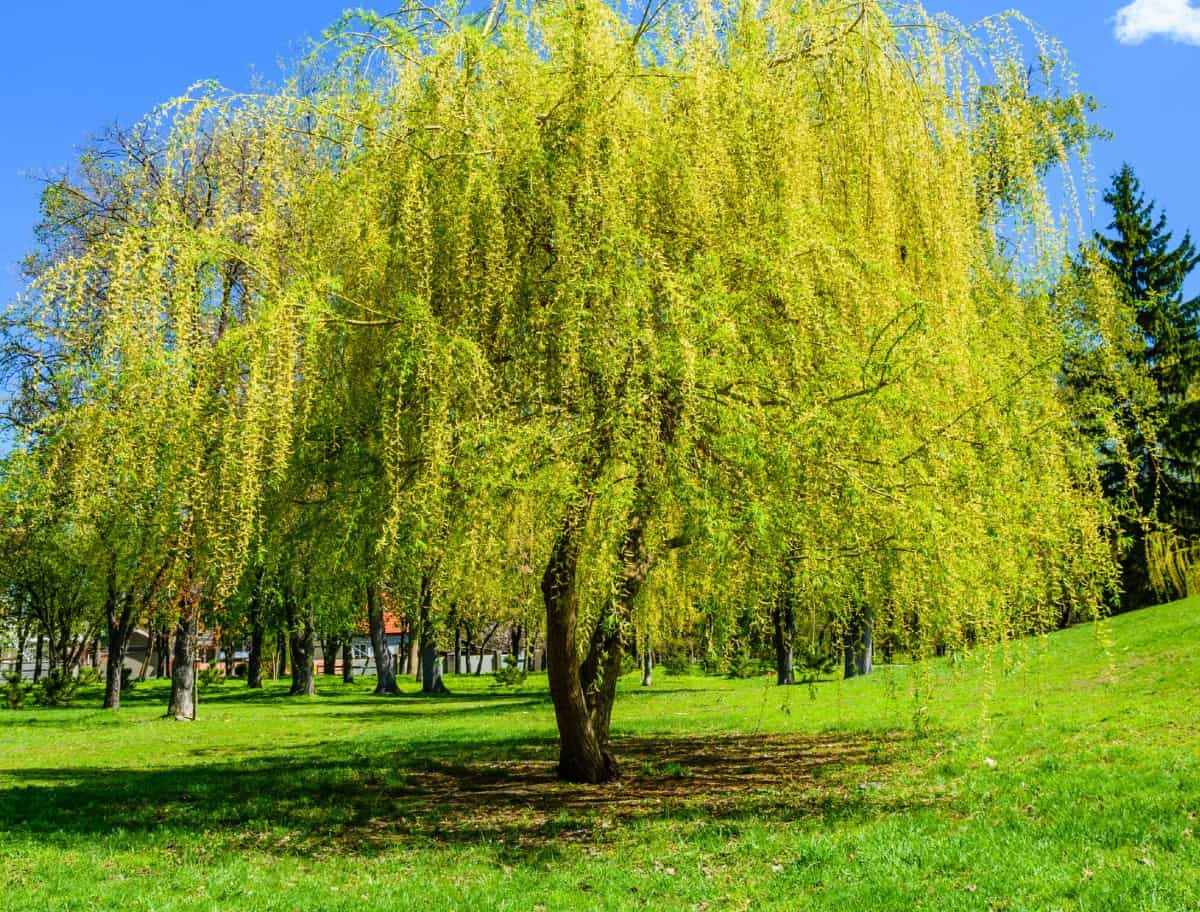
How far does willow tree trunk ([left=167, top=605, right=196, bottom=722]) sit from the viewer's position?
19.2 meters

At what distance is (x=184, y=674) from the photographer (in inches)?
797

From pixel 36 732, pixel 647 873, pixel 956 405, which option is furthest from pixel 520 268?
pixel 36 732

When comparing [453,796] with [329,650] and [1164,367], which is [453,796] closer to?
[1164,367]

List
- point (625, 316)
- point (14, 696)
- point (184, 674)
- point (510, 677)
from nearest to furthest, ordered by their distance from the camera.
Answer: point (625, 316), point (184, 674), point (14, 696), point (510, 677)

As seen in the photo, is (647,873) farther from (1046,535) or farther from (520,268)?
(520,268)

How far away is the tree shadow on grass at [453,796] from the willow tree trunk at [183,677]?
6497 millimetres

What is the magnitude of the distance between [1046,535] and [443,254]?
468 centimetres

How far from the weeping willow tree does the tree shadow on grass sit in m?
1.79

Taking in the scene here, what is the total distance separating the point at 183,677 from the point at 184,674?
8 centimetres

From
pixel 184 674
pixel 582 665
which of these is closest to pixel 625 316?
pixel 582 665

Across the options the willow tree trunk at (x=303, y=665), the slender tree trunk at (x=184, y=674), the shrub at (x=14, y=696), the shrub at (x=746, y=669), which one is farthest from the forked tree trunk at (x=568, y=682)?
the shrub at (x=14, y=696)

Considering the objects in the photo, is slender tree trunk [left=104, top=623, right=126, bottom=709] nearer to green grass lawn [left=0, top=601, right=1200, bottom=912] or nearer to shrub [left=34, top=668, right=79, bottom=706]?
shrub [left=34, top=668, right=79, bottom=706]

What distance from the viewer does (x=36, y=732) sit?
18531 mm

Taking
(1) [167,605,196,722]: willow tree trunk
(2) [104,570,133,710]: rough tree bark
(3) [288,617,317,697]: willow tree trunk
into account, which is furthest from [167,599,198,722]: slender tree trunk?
(3) [288,617,317,697]: willow tree trunk
